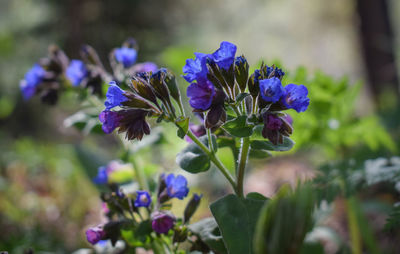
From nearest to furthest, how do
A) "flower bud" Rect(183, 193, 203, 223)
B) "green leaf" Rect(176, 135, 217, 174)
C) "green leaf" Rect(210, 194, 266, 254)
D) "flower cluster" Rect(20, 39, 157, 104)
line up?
"green leaf" Rect(210, 194, 266, 254), "green leaf" Rect(176, 135, 217, 174), "flower bud" Rect(183, 193, 203, 223), "flower cluster" Rect(20, 39, 157, 104)

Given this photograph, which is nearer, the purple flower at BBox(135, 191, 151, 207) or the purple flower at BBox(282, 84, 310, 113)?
the purple flower at BBox(282, 84, 310, 113)

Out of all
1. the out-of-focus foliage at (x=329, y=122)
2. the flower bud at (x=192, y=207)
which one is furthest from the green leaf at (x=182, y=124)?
the out-of-focus foliage at (x=329, y=122)

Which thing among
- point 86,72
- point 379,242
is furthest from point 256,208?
point 379,242

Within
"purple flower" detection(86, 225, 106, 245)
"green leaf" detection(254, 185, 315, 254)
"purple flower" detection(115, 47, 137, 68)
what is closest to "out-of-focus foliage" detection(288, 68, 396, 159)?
"purple flower" detection(115, 47, 137, 68)

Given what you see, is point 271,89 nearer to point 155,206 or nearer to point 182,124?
point 182,124

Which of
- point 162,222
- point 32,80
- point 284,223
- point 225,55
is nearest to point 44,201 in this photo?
point 32,80

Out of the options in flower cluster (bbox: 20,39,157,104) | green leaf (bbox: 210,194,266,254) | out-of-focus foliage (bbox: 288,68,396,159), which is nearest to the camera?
green leaf (bbox: 210,194,266,254)

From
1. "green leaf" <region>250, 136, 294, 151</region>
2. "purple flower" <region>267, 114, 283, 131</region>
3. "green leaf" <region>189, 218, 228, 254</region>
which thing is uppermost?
"purple flower" <region>267, 114, 283, 131</region>

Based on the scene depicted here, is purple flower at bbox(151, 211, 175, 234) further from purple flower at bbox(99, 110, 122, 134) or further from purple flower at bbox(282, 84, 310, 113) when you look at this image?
purple flower at bbox(282, 84, 310, 113)
